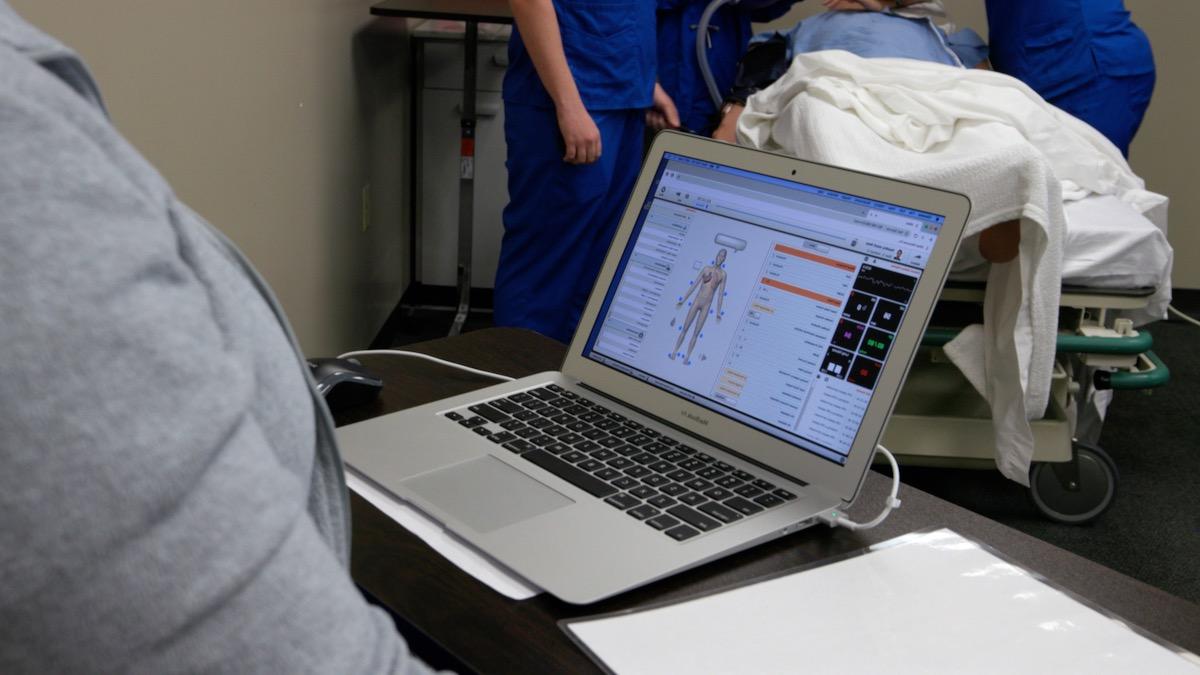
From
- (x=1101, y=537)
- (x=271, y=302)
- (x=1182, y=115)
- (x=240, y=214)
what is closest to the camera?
(x=271, y=302)

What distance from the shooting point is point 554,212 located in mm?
2256

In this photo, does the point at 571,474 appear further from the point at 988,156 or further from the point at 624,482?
the point at 988,156

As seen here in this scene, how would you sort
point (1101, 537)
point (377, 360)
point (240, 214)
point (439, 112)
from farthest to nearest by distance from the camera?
1. point (439, 112)
2. point (1101, 537)
3. point (240, 214)
4. point (377, 360)

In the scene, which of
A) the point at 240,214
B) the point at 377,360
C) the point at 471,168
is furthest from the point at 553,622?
the point at 471,168

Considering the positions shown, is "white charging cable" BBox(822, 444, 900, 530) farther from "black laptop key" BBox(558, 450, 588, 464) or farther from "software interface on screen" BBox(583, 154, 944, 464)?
"black laptop key" BBox(558, 450, 588, 464)

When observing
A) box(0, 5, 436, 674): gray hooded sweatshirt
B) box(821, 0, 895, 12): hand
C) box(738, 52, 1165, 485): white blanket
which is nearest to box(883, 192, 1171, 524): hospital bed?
box(738, 52, 1165, 485): white blanket

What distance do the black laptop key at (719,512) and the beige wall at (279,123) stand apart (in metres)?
0.88

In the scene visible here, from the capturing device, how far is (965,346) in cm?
196

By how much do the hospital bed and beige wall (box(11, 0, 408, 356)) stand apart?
→ 1.21m

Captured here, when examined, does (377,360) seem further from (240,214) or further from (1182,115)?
(1182,115)

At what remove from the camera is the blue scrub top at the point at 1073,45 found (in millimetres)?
2658

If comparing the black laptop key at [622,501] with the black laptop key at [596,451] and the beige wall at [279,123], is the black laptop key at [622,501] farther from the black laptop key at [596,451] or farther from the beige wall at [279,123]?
the beige wall at [279,123]

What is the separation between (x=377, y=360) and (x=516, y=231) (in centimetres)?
122

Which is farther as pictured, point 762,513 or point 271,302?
point 762,513
